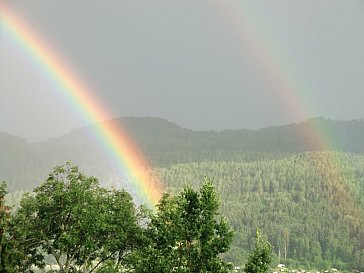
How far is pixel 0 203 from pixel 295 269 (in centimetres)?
18917

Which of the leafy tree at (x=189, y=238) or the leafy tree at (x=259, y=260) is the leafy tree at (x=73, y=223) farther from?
the leafy tree at (x=259, y=260)

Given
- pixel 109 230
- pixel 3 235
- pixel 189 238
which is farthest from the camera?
pixel 109 230

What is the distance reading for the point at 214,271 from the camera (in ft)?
72.4

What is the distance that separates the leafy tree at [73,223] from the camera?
2647cm

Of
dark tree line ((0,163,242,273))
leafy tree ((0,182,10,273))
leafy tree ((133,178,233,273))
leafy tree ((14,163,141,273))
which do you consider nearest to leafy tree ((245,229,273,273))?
leafy tree ((133,178,233,273))

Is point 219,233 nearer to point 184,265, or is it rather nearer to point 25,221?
point 184,265

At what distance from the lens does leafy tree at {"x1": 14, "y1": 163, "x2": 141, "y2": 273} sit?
86.8 feet

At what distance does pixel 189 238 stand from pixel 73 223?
7.76 m

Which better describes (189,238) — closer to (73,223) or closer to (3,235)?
(73,223)

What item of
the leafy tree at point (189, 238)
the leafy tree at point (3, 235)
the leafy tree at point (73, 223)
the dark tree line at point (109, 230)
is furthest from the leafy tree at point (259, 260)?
the leafy tree at point (3, 235)

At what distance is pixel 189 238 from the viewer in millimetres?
22781

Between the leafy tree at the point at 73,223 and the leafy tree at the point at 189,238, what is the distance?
347 cm

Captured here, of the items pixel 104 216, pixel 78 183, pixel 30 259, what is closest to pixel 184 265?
pixel 104 216

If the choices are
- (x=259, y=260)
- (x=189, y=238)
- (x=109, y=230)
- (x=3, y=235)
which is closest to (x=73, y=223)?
(x=109, y=230)
